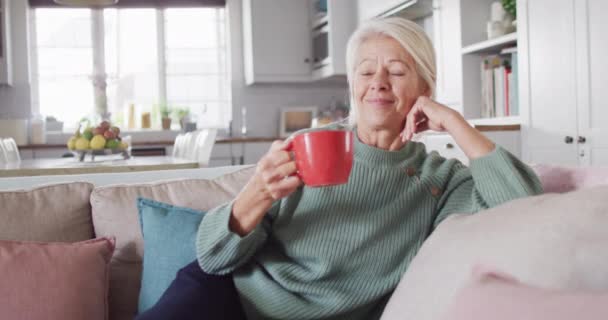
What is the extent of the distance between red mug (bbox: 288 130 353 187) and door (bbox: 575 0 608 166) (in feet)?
7.23

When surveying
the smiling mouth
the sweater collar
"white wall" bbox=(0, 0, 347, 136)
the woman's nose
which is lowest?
the sweater collar

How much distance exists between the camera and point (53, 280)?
1.50 metres

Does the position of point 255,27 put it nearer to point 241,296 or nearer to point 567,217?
point 241,296

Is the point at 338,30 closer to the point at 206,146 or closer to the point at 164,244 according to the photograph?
the point at 206,146

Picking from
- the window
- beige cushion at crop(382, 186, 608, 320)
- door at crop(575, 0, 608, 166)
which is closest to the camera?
beige cushion at crop(382, 186, 608, 320)

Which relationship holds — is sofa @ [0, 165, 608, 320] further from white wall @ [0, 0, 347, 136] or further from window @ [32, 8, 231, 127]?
window @ [32, 8, 231, 127]

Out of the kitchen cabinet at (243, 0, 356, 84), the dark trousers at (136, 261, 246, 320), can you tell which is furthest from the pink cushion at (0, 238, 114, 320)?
the kitchen cabinet at (243, 0, 356, 84)

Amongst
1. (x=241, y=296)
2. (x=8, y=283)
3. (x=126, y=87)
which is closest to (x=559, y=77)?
(x=241, y=296)

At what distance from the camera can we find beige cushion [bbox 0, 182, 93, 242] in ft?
5.40

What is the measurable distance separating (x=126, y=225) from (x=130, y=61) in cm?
506

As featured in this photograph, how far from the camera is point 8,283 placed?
1.46 metres

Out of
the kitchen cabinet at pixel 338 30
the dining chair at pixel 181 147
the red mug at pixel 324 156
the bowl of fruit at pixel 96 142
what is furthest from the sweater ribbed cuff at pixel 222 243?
the kitchen cabinet at pixel 338 30

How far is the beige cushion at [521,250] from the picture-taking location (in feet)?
2.73

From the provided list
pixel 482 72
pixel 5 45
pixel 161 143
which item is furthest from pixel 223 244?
pixel 5 45
